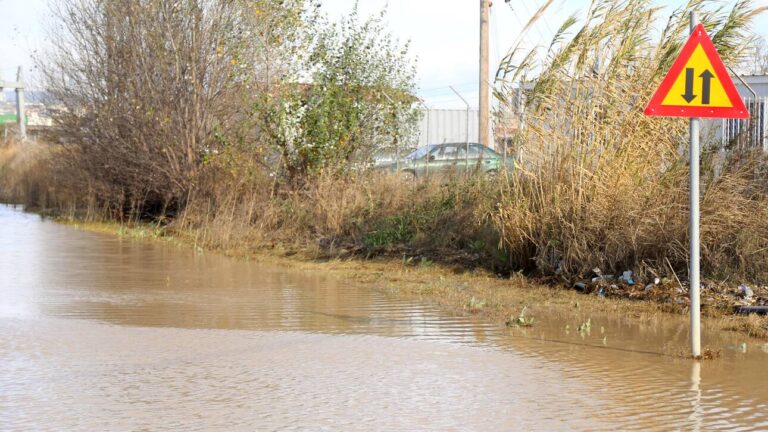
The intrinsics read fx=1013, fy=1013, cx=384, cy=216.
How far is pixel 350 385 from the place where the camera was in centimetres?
722

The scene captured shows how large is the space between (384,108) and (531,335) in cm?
1078

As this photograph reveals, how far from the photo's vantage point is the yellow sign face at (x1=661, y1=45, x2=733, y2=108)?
8.08m

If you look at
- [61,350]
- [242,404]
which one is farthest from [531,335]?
[61,350]

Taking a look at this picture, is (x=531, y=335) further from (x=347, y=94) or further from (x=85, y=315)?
(x=347, y=94)

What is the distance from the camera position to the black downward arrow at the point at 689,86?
8.09 metres

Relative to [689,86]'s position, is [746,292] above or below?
below

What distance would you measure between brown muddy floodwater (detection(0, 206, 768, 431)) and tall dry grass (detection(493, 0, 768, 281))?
6.06 feet

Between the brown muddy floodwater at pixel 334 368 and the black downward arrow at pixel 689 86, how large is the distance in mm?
2115

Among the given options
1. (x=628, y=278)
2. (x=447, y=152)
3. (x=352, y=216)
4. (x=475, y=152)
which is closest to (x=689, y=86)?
(x=628, y=278)

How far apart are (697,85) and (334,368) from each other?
3.65 meters

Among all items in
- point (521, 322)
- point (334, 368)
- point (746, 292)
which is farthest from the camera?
point (746, 292)

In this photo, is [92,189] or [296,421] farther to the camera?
[92,189]

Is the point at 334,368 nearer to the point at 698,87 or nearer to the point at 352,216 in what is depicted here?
the point at 698,87

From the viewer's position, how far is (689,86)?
8094mm
